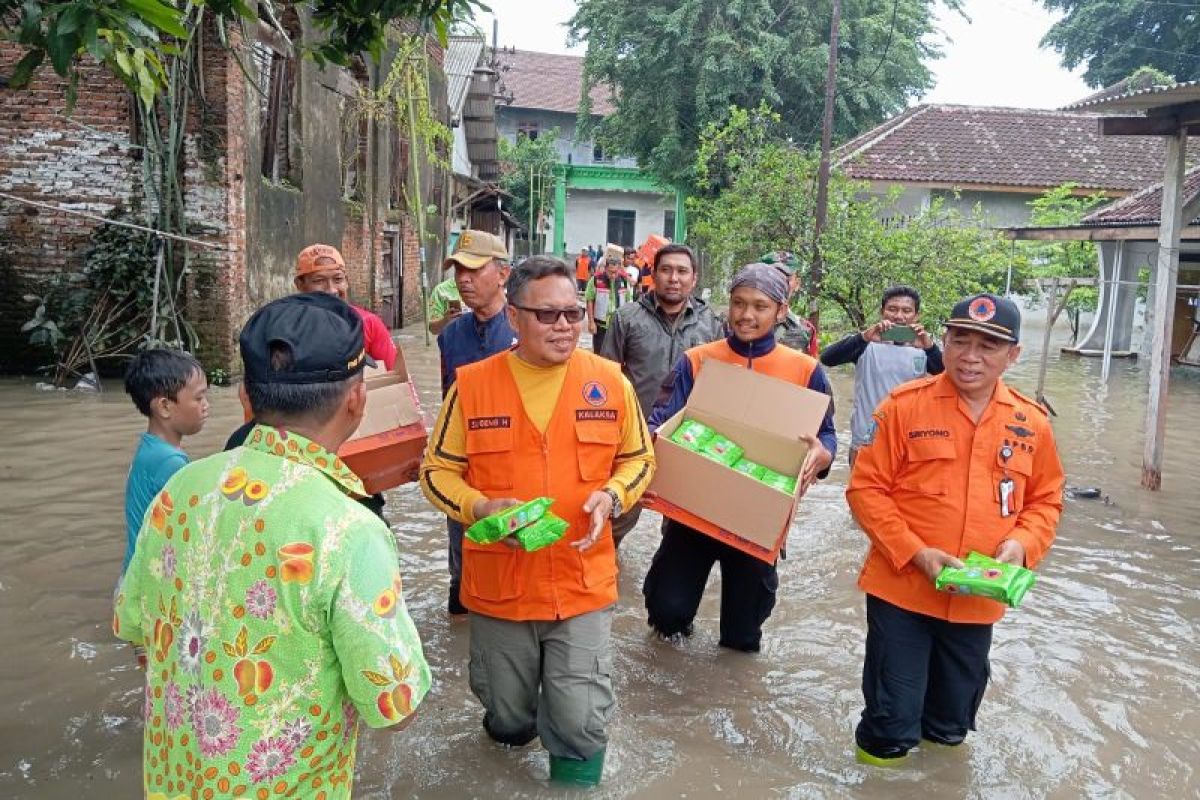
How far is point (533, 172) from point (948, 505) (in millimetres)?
36411

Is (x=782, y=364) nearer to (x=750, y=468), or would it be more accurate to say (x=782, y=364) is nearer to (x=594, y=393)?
(x=750, y=468)

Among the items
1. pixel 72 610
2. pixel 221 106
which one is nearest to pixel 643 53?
pixel 221 106

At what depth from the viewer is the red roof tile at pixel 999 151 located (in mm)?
22328

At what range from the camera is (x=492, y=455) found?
312cm

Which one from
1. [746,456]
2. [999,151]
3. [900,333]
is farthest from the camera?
[999,151]

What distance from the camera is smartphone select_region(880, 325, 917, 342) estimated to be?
17.3ft

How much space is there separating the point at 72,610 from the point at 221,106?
7335 mm

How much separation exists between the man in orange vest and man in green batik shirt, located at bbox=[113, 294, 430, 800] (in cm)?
123

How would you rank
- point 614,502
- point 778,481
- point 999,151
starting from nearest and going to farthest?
point 614,502 → point 778,481 → point 999,151

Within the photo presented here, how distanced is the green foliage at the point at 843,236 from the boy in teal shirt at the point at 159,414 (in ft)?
33.6

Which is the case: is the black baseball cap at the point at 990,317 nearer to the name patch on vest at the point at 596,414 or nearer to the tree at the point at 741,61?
the name patch on vest at the point at 596,414

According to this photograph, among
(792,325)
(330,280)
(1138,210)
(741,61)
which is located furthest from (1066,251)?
(330,280)

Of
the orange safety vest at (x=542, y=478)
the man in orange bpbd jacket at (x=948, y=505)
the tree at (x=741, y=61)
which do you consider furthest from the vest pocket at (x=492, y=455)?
the tree at (x=741, y=61)

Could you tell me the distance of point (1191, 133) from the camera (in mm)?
8164
